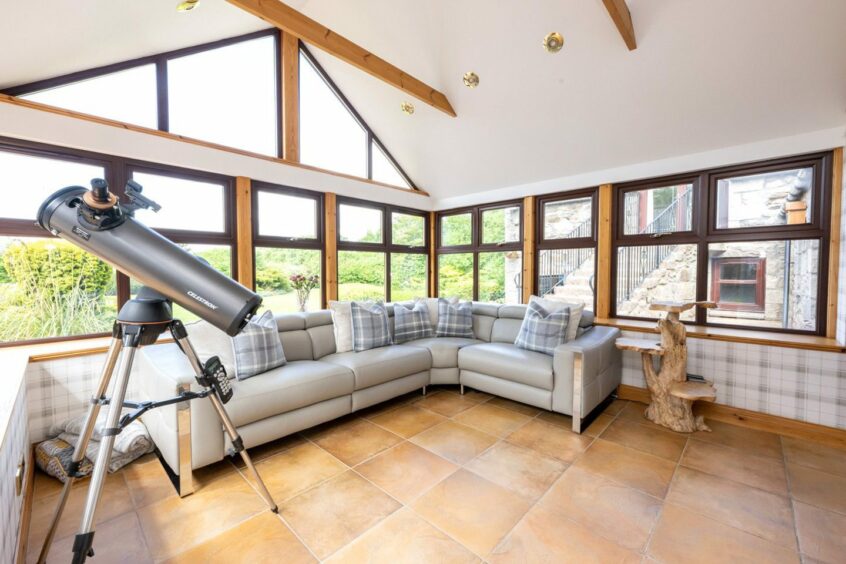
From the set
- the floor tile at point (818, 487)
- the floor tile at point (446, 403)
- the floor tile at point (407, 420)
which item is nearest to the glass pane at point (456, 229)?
the floor tile at point (446, 403)

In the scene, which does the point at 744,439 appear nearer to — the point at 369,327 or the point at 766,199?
the point at 766,199

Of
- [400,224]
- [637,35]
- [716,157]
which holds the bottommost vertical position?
[400,224]

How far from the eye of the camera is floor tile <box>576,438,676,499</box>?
6.43 feet

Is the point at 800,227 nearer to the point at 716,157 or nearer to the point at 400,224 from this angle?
the point at 716,157

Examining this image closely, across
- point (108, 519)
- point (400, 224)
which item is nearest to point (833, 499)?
point (108, 519)

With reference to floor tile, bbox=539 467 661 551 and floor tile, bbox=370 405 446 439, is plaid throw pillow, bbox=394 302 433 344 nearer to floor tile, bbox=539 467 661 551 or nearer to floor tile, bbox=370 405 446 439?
floor tile, bbox=370 405 446 439

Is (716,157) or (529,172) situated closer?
(716,157)

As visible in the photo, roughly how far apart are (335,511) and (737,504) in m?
2.06

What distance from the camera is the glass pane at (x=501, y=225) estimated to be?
4488 mm

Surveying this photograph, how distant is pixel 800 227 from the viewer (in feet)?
9.14

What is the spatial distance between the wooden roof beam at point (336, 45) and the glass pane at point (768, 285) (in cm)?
294

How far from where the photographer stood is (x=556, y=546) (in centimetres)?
153

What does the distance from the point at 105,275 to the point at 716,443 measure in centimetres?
473

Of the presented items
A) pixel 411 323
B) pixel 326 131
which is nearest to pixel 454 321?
pixel 411 323
